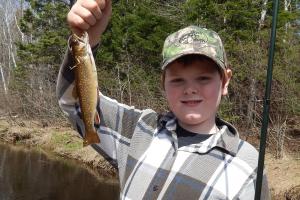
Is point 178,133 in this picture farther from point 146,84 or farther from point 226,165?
point 146,84

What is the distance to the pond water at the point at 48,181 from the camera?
1266 centimetres

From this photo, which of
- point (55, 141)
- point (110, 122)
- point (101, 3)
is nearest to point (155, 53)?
point (55, 141)

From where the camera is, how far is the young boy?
2.21m

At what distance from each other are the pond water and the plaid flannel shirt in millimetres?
10365

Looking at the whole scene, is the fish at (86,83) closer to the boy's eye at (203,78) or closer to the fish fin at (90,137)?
the fish fin at (90,137)

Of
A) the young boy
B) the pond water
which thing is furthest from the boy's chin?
the pond water

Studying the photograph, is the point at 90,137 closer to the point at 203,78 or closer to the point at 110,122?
the point at 110,122

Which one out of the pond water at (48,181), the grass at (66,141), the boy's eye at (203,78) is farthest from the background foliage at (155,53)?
the boy's eye at (203,78)

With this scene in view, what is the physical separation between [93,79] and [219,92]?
0.63m

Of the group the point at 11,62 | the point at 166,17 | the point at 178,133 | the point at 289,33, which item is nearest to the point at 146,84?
the point at 166,17

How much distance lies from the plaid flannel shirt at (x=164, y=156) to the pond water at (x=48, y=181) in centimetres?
1036

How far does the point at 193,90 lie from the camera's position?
2275 millimetres

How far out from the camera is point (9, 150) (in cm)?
1909

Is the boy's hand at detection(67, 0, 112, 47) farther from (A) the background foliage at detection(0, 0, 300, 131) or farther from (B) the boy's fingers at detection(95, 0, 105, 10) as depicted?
(A) the background foliage at detection(0, 0, 300, 131)
